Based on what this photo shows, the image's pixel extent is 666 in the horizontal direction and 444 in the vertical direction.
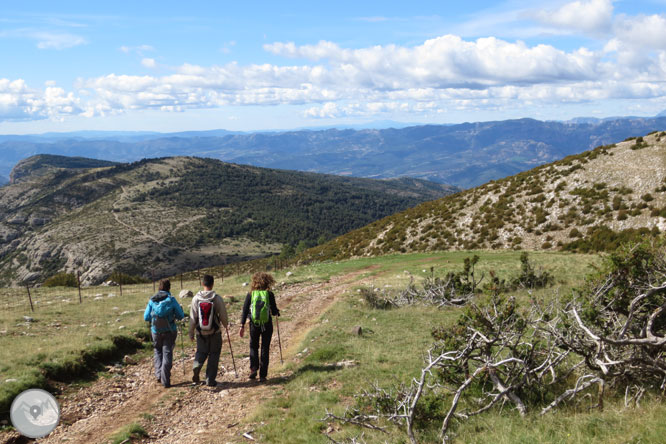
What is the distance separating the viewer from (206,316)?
9.52 meters

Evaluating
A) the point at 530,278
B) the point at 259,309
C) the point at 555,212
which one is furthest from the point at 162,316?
the point at 555,212

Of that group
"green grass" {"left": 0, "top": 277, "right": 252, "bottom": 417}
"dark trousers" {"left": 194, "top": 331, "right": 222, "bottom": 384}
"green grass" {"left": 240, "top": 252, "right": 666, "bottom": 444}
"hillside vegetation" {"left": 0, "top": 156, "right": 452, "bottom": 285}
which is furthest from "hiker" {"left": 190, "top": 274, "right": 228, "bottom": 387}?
"hillside vegetation" {"left": 0, "top": 156, "right": 452, "bottom": 285}

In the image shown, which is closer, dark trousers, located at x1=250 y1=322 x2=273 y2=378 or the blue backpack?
dark trousers, located at x1=250 y1=322 x2=273 y2=378

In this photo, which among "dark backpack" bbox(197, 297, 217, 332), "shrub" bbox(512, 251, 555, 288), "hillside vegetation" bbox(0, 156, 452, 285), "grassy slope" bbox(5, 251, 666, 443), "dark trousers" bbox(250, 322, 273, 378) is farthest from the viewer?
"hillside vegetation" bbox(0, 156, 452, 285)

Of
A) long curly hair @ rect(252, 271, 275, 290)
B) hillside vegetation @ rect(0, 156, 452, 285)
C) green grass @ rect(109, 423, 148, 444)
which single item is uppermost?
long curly hair @ rect(252, 271, 275, 290)

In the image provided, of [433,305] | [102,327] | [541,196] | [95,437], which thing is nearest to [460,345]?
[95,437]

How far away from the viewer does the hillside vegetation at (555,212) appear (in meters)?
30.6

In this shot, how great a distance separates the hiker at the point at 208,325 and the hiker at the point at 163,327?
52cm

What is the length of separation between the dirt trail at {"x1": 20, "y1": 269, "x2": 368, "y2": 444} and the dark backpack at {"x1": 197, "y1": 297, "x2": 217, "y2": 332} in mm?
1530

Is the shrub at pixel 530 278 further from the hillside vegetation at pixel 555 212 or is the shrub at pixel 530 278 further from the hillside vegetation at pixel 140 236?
the hillside vegetation at pixel 140 236

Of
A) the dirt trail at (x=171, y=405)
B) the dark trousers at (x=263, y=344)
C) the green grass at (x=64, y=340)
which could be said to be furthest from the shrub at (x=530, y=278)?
the dark trousers at (x=263, y=344)
